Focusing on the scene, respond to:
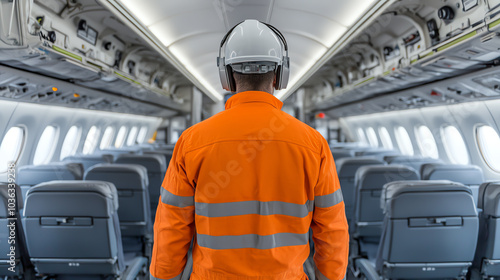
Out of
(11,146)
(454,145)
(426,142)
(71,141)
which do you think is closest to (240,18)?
(11,146)

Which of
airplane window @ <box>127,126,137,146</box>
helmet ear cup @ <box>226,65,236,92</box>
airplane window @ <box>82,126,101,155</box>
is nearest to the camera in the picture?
helmet ear cup @ <box>226,65,236,92</box>

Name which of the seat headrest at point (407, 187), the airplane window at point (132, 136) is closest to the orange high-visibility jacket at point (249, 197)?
the seat headrest at point (407, 187)

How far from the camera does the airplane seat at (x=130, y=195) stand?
12.2 ft

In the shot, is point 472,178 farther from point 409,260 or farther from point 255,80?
point 255,80

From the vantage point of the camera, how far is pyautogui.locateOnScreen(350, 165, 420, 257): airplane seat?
3.66 m

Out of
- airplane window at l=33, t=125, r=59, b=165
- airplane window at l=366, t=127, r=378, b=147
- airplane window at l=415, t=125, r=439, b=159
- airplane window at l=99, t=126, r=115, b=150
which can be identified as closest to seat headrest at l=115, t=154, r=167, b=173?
airplane window at l=33, t=125, r=59, b=165

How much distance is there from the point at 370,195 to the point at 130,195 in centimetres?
277

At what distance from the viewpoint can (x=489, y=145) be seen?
22.0 ft

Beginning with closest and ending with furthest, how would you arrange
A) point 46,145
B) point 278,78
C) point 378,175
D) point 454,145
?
point 278,78 < point 378,175 < point 454,145 < point 46,145

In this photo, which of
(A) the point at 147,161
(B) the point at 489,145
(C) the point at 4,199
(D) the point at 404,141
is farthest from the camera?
(D) the point at 404,141

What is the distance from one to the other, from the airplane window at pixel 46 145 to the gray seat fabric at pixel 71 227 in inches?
239

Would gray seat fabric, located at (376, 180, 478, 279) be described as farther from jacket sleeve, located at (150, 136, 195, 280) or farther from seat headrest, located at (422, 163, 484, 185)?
jacket sleeve, located at (150, 136, 195, 280)

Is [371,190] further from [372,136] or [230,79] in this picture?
[372,136]

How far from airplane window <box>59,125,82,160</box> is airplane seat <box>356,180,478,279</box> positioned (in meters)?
8.89
